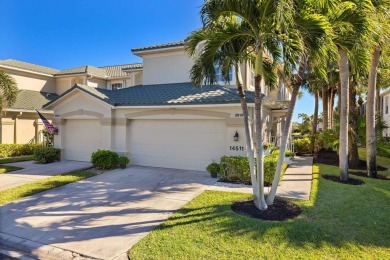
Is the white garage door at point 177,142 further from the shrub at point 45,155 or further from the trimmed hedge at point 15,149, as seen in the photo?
the trimmed hedge at point 15,149

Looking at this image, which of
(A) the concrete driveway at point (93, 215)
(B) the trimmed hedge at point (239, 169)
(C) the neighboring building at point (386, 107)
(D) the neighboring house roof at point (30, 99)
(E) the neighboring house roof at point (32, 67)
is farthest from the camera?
(C) the neighboring building at point (386, 107)

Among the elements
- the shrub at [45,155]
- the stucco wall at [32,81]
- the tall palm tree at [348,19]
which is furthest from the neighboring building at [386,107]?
the stucco wall at [32,81]

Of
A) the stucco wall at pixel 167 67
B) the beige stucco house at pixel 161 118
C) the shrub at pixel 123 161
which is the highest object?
the stucco wall at pixel 167 67

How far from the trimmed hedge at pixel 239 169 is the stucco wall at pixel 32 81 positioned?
832 inches

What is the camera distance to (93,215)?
6688mm

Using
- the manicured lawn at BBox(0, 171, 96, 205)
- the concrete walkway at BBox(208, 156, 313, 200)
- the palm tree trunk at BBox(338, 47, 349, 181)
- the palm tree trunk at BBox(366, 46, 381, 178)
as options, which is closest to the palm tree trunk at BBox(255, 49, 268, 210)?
the concrete walkway at BBox(208, 156, 313, 200)

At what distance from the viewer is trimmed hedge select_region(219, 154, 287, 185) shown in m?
9.39

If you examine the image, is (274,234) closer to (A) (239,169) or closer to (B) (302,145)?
(A) (239,169)

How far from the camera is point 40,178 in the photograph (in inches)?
425

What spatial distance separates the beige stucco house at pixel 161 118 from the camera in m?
11.5

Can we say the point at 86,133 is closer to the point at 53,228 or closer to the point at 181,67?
the point at 181,67

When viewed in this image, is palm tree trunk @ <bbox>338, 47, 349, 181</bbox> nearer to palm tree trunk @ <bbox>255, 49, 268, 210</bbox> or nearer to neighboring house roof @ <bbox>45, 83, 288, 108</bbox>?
neighboring house roof @ <bbox>45, 83, 288, 108</bbox>

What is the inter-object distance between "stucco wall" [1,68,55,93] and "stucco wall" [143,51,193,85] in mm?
13467

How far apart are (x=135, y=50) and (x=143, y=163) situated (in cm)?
779
